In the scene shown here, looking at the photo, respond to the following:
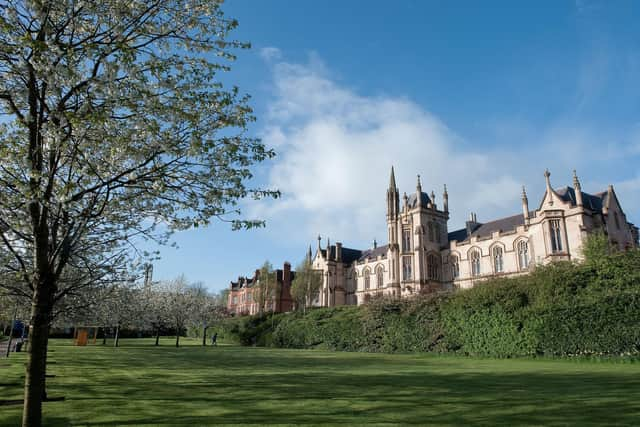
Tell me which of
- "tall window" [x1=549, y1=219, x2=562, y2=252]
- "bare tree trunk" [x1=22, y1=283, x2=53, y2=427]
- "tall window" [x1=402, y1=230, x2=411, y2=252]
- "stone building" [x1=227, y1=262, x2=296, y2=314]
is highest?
"tall window" [x1=402, y1=230, x2=411, y2=252]

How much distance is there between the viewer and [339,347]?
1412 inches

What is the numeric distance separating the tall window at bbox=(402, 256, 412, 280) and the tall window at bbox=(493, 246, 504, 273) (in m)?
13.1

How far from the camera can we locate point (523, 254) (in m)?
54.9

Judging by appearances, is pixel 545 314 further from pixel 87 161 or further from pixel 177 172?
pixel 87 161

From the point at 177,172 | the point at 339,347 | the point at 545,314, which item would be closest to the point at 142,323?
the point at 339,347

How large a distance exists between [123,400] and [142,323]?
1428 inches

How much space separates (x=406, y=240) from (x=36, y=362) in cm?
6368

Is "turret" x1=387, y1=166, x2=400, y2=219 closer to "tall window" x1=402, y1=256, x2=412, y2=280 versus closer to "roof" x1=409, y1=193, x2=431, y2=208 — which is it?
"roof" x1=409, y1=193, x2=431, y2=208

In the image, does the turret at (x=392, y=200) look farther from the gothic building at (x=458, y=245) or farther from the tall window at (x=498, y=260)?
the tall window at (x=498, y=260)

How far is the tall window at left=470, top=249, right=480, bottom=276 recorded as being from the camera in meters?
61.0

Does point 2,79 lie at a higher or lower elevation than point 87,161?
higher

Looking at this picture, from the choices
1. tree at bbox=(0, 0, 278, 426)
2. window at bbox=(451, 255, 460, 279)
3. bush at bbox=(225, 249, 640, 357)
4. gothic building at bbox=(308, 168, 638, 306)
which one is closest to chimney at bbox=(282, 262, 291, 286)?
gothic building at bbox=(308, 168, 638, 306)

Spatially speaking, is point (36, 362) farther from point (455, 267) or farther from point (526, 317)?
point (455, 267)

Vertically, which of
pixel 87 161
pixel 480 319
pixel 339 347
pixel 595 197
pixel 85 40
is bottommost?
pixel 339 347
